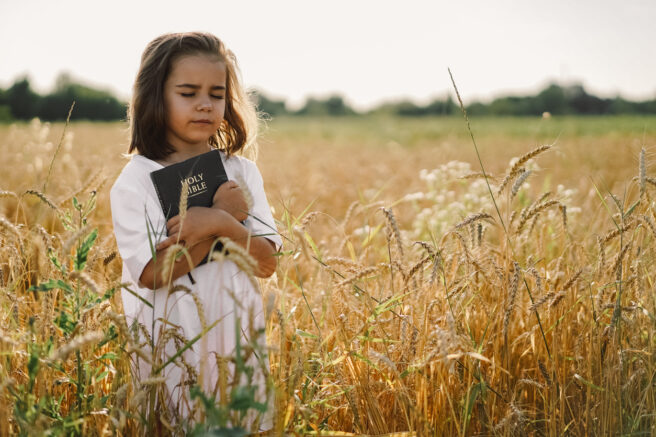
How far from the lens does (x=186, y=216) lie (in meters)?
1.52

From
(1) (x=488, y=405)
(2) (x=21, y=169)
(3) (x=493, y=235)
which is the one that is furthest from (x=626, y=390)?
(2) (x=21, y=169)

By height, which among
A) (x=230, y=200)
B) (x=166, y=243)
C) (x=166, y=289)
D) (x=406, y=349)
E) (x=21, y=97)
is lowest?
(x=406, y=349)

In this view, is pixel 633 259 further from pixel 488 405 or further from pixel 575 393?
pixel 488 405

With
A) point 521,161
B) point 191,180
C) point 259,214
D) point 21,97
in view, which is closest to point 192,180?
point 191,180

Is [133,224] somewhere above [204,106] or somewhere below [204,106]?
below

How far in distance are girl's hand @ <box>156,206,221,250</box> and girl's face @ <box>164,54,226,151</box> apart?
0.36 m

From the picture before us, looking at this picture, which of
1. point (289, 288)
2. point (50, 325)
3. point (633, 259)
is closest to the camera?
point (50, 325)

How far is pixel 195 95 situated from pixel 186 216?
0.47m

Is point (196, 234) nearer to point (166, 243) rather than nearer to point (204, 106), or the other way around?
point (166, 243)

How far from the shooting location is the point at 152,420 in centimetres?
129

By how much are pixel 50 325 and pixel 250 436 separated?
68 centimetres

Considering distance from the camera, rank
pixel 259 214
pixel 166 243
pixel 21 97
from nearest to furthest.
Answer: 1. pixel 166 243
2. pixel 259 214
3. pixel 21 97

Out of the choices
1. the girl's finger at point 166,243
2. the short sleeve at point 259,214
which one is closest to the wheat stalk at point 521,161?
the short sleeve at point 259,214

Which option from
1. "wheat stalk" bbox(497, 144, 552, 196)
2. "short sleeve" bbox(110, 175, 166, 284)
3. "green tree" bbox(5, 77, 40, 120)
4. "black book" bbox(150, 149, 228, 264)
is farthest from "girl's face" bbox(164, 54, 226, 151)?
"green tree" bbox(5, 77, 40, 120)
